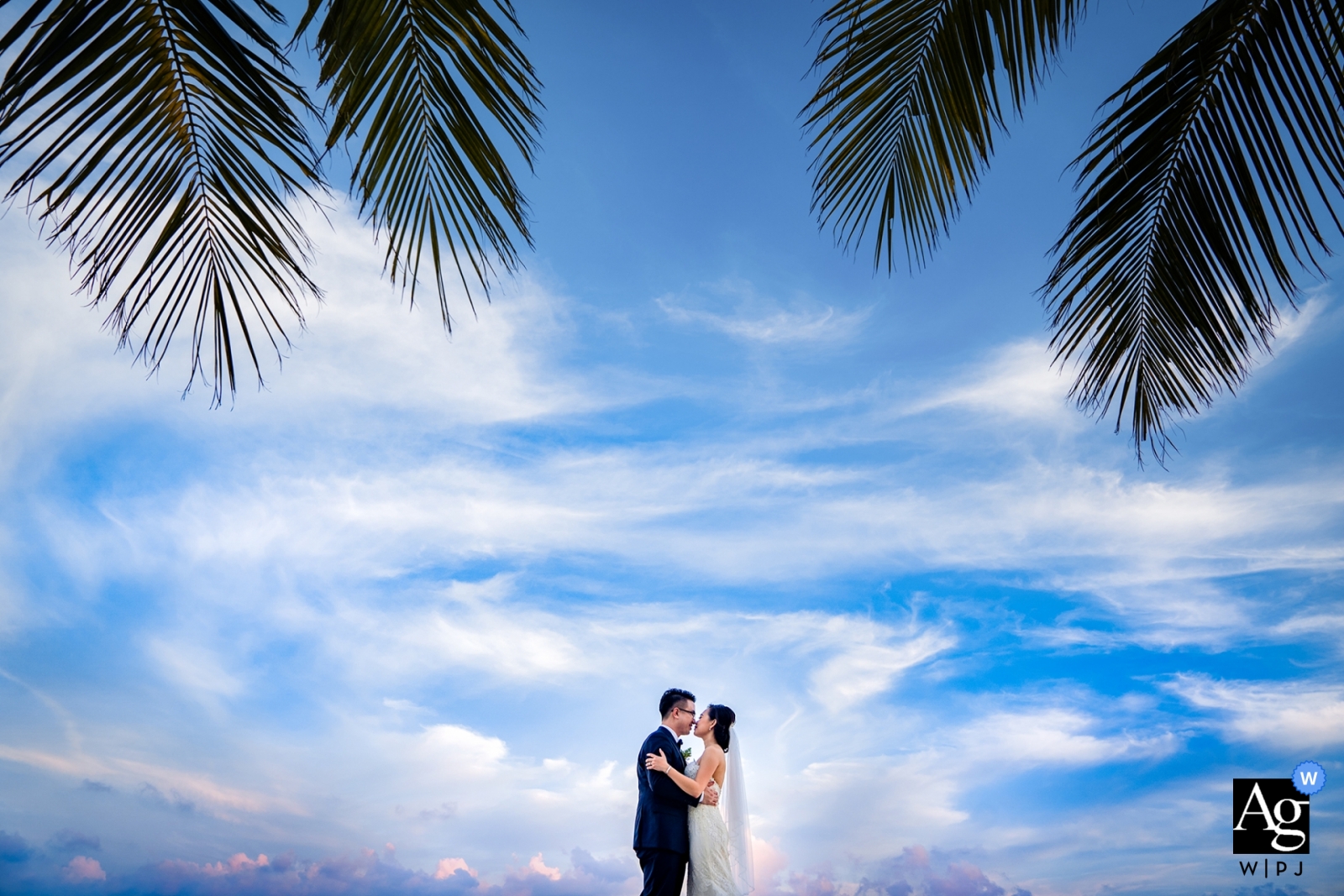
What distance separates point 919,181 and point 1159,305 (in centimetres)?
109

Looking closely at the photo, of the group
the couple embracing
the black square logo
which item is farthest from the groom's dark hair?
the black square logo

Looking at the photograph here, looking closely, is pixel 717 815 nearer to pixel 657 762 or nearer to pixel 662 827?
pixel 662 827

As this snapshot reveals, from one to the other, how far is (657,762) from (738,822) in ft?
4.43

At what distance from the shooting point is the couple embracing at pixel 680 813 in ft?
18.0

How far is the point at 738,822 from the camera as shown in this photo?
643cm

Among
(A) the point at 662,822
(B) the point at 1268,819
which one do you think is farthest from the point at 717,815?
(B) the point at 1268,819

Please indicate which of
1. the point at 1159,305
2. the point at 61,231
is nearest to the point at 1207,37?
the point at 1159,305

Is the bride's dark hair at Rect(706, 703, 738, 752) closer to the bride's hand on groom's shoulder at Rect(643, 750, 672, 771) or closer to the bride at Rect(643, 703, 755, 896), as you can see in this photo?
the bride at Rect(643, 703, 755, 896)

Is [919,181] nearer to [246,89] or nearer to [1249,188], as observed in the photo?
[1249,188]

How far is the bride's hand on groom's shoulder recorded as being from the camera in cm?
548

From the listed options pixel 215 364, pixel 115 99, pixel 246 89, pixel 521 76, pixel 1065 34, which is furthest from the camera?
pixel 1065 34

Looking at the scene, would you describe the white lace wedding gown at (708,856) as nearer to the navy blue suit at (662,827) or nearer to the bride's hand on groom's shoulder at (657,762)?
the navy blue suit at (662,827)

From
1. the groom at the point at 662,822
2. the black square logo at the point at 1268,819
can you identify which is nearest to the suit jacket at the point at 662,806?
the groom at the point at 662,822

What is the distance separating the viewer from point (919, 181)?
11.2 feet
